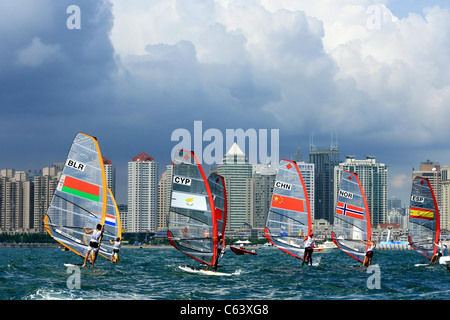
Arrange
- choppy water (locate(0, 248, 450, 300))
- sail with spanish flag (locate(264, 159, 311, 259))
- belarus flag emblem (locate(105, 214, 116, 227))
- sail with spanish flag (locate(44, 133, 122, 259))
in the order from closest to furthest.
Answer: choppy water (locate(0, 248, 450, 300)), sail with spanish flag (locate(44, 133, 122, 259)), belarus flag emblem (locate(105, 214, 116, 227)), sail with spanish flag (locate(264, 159, 311, 259))

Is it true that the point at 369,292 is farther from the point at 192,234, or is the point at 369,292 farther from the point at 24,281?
the point at 24,281

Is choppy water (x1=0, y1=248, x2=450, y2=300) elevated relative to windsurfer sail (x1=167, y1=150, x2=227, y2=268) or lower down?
lower down

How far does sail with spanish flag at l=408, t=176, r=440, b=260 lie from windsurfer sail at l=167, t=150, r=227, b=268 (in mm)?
18954

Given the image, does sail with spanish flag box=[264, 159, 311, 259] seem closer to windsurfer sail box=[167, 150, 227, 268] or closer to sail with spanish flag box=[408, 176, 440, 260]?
sail with spanish flag box=[408, 176, 440, 260]

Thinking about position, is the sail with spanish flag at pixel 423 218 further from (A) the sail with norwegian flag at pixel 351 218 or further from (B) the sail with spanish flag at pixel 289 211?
(B) the sail with spanish flag at pixel 289 211

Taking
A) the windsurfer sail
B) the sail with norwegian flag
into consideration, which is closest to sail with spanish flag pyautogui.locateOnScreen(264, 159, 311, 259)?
the sail with norwegian flag

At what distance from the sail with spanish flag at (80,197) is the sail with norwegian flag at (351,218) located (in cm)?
1688

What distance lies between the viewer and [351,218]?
148 feet

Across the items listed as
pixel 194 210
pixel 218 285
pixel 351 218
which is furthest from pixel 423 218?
pixel 218 285

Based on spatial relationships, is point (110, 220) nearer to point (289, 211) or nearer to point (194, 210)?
point (194, 210)

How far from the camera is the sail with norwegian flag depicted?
44562 millimetres

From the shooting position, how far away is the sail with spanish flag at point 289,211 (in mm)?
43938

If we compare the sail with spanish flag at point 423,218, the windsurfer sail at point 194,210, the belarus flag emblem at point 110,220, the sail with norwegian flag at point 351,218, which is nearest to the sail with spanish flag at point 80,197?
the windsurfer sail at point 194,210
